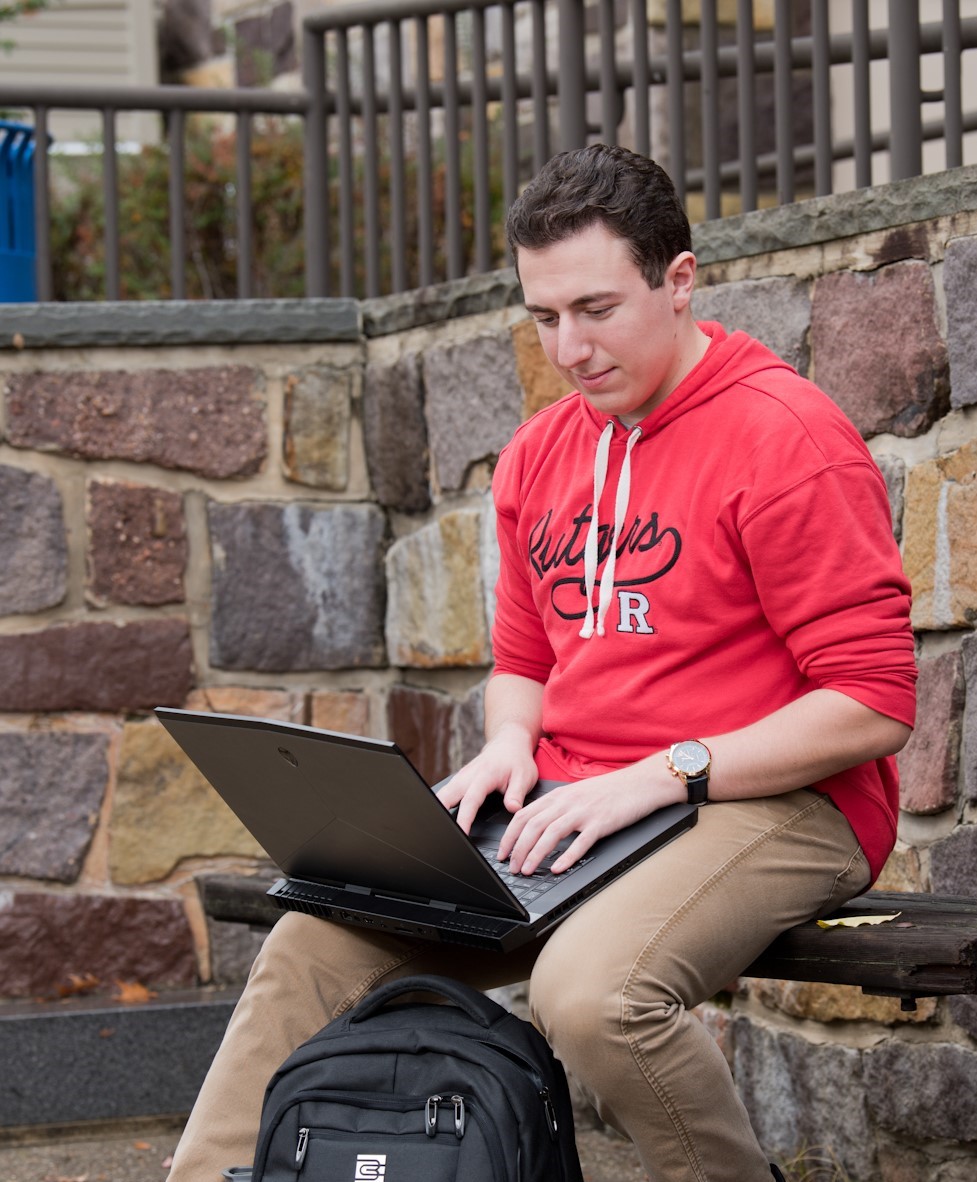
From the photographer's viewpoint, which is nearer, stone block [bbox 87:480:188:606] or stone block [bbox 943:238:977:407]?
stone block [bbox 943:238:977:407]

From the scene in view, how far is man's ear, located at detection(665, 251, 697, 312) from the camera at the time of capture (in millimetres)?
2092

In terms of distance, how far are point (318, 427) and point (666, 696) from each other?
Result: 68.4 inches

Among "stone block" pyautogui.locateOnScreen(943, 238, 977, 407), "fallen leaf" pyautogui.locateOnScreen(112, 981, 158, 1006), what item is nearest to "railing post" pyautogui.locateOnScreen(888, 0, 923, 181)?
"stone block" pyautogui.locateOnScreen(943, 238, 977, 407)

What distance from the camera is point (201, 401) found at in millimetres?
3570

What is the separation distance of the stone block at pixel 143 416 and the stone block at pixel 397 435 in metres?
0.27

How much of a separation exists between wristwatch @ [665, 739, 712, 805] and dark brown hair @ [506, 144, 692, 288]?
1.93 feet

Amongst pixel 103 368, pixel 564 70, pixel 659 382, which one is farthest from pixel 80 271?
pixel 659 382

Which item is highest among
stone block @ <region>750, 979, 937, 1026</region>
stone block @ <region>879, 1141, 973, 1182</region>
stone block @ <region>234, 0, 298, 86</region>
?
stone block @ <region>234, 0, 298, 86</region>

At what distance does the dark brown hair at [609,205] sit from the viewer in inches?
79.9

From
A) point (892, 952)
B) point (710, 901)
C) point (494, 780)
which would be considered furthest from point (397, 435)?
point (892, 952)

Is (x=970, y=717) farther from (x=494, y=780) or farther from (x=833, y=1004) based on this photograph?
(x=494, y=780)

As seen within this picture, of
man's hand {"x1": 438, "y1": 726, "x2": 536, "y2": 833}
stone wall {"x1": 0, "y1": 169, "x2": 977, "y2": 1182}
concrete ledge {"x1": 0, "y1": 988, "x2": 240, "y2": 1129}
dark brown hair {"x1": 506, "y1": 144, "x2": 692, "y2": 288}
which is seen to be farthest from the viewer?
stone wall {"x1": 0, "y1": 169, "x2": 977, "y2": 1182}

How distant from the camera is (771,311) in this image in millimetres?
2715

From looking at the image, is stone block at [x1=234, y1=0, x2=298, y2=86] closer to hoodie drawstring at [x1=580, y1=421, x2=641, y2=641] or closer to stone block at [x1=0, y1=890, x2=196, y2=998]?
stone block at [x1=0, y1=890, x2=196, y2=998]
